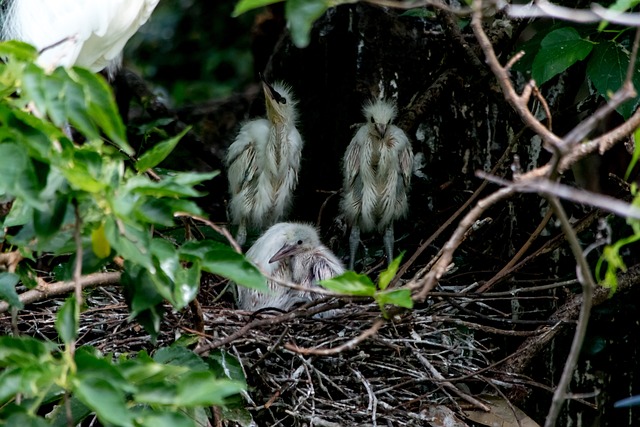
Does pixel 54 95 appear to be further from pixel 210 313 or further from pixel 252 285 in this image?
pixel 210 313

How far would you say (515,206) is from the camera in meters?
3.33

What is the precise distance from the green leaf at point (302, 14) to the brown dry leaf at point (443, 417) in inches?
51.7

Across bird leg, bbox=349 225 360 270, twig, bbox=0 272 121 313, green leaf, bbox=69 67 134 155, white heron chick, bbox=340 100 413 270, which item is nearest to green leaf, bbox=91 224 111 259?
green leaf, bbox=69 67 134 155

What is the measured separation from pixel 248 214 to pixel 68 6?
36.6 inches

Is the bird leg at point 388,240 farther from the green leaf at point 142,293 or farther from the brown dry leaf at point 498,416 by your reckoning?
the green leaf at point 142,293

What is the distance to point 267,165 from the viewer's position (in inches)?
128

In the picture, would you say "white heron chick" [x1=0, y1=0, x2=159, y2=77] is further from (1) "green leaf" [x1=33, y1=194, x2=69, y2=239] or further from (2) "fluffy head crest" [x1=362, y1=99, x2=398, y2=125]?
(1) "green leaf" [x1=33, y1=194, x2=69, y2=239]

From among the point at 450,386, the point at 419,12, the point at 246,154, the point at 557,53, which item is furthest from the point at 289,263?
the point at 557,53

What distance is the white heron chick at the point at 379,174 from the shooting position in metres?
3.14

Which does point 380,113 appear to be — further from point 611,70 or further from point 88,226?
point 88,226

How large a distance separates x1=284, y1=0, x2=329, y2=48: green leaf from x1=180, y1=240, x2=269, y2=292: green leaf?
1.24 feet

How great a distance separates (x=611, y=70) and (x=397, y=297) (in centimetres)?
112

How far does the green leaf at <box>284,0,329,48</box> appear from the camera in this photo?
1365 mm

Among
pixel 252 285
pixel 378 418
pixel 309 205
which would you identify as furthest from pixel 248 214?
pixel 252 285
